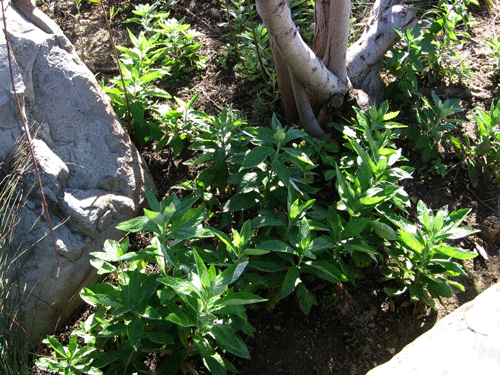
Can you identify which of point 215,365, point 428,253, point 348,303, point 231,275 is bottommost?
point 348,303

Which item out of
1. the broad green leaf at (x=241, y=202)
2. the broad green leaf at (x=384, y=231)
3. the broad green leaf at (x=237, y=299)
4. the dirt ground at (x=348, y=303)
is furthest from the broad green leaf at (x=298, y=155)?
the broad green leaf at (x=237, y=299)

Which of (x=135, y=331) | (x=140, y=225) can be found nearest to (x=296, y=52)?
(x=140, y=225)

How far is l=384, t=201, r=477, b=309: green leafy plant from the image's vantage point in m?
2.44

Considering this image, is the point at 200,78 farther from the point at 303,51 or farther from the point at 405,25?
the point at 405,25

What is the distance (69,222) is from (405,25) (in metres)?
3.32

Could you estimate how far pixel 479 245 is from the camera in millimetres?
3166

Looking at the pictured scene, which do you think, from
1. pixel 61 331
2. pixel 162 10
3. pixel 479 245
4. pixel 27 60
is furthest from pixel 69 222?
pixel 162 10

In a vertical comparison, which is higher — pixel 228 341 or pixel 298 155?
pixel 298 155

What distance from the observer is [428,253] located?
8.08ft

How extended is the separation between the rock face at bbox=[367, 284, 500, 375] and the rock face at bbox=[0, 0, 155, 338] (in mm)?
1837

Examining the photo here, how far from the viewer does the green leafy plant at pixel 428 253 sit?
2.44 meters

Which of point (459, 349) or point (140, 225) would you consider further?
point (140, 225)

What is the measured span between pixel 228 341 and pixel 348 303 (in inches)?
41.2

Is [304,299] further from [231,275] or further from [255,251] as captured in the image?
[231,275]
